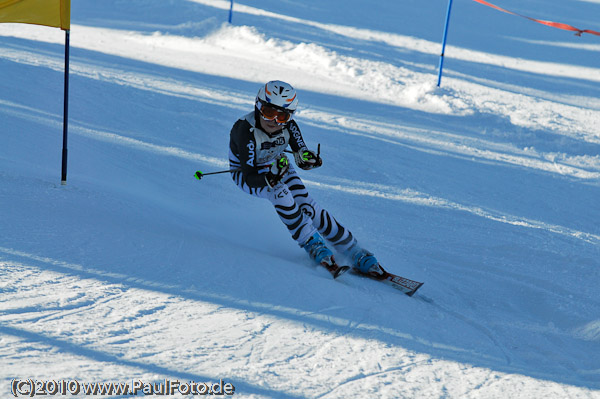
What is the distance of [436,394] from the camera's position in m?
2.94

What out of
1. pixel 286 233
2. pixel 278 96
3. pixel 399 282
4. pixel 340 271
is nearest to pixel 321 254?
pixel 340 271

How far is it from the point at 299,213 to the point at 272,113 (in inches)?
32.0

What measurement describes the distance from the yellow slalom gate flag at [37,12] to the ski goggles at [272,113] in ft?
5.26

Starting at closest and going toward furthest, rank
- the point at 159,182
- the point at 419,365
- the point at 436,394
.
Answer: the point at 436,394 → the point at 419,365 → the point at 159,182

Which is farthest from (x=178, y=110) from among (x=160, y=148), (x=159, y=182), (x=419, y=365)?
(x=419, y=365)

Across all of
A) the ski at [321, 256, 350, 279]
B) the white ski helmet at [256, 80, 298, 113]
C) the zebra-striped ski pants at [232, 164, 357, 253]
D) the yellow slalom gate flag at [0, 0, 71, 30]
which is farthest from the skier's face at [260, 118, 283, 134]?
the yellow slalom gate flag at [0, 0, 71, 30]

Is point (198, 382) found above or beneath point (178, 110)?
beneath

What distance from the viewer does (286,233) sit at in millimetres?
5645

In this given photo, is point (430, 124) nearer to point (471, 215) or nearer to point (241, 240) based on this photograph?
point (471, 215)

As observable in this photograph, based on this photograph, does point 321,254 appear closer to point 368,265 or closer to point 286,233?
point 368,265

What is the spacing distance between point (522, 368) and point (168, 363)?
79.5 inches

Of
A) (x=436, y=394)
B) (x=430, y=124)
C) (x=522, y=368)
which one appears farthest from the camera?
(x=430, y=124)

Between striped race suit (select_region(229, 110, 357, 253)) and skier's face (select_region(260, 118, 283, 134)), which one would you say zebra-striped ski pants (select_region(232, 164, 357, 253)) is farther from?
skier's face (select_region(260, 118, 283, 134))

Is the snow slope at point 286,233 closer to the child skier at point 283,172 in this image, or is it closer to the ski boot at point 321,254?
the ski boot at point 321,254
